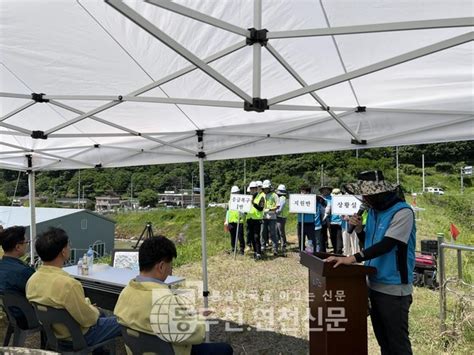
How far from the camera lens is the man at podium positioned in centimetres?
192

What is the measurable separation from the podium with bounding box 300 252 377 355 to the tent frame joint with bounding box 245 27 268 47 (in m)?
1.19

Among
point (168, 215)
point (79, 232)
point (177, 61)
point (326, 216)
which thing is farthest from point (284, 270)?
point (168, 215)

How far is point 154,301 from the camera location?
1590 millimetres

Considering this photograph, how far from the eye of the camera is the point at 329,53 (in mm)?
2137

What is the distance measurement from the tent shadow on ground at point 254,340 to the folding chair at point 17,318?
1680 millimetres

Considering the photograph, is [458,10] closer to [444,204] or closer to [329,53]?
[329,53]

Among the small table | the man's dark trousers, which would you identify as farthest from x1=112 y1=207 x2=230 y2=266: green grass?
the man's dark trousers

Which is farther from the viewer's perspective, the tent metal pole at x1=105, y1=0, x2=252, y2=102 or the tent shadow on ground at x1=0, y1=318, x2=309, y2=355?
the tent shadow on ground at x1=0, y1=318, x2=309, y2=355

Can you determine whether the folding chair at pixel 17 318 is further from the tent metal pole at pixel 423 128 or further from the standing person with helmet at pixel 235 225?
the standing person with helmet at pixel 235 225

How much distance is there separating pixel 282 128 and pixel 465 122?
1458mm

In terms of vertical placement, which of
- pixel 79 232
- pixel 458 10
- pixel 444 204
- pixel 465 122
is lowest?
pixel 79 232

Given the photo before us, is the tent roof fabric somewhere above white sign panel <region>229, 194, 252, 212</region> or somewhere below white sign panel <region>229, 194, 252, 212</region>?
above

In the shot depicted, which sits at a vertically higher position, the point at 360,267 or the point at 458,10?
the point at 458,10

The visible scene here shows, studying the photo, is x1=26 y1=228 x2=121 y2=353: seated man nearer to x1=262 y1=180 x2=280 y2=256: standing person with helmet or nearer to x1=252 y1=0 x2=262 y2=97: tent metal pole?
x1=252 y1=0 x2=262 y2=97: tent metal pole
